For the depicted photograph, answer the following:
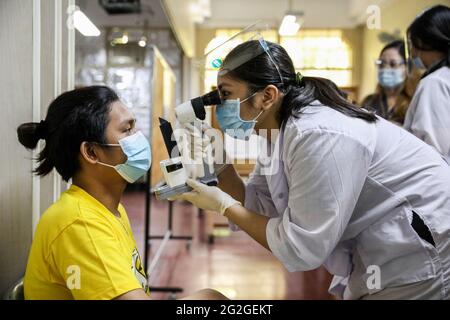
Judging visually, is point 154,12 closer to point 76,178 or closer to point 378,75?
point 378,75

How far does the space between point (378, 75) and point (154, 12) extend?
5.80 feet

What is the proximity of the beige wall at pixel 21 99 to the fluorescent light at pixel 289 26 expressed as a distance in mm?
734

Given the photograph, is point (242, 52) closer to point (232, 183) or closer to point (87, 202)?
point (232, 183)

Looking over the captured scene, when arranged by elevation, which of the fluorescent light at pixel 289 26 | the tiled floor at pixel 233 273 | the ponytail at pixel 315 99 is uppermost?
the fluorescent light at pixel 289 26

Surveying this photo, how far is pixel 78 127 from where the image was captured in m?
0.96

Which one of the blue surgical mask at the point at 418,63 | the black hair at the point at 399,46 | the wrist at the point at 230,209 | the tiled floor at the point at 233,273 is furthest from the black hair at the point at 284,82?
the tiled floor at the point at 233,273

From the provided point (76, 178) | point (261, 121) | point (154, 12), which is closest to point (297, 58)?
point (261, 121)

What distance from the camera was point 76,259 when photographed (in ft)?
2.64

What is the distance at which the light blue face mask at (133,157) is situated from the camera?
103 centimetres

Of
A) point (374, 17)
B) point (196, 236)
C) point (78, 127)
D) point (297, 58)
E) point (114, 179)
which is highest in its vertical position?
point (374, 17)

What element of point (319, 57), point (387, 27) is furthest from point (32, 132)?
point (387, 27)

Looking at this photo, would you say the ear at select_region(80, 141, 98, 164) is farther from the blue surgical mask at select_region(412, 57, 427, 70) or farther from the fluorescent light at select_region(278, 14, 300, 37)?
the blue surgical mask at select_region(412, 57, 427, 70)

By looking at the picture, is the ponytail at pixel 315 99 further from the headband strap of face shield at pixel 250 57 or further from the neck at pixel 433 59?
the neck at pixel 433 59

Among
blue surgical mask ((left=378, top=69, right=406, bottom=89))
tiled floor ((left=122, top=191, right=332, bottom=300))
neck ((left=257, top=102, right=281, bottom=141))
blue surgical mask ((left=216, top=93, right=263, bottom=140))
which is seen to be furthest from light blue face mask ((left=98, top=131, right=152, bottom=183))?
blue surgical mask ((left=378, top=69, right=406, bottom=89))
